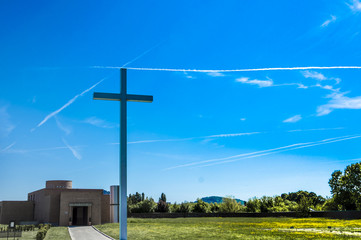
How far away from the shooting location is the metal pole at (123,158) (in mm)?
9977

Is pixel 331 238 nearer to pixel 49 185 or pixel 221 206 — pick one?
pixel 49 185

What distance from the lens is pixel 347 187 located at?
186 ft

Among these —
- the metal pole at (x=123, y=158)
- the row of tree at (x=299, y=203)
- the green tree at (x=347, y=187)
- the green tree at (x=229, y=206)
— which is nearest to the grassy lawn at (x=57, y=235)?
the metal pole at (x=123, y=158)

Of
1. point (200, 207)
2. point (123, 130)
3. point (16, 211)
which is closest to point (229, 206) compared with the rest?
point (200, 207)

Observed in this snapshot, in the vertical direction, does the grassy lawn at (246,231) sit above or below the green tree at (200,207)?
below

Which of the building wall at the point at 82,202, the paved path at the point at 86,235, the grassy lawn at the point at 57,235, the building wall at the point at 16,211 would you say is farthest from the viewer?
the building wall at the point at 16,211

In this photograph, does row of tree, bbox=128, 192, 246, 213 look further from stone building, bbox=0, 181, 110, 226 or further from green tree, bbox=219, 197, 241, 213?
stone building, bbox=0, 181, 110, 226

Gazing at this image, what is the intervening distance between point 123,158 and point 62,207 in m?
38.4

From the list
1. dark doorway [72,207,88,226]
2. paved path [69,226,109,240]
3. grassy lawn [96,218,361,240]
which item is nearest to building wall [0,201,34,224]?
dark doorway [72,207,88,226]

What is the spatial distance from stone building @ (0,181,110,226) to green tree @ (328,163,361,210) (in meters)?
37.6

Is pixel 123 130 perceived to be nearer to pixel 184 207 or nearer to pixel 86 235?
pixel 86 235

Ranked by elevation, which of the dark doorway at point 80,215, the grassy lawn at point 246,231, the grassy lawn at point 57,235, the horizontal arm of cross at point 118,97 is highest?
the horizontal arm of cross at point 118,97

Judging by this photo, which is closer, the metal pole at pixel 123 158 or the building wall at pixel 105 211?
the metal pole at pixel 123 158

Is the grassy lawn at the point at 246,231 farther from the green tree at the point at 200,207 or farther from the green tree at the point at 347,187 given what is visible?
the green tree at the point at 200,207
